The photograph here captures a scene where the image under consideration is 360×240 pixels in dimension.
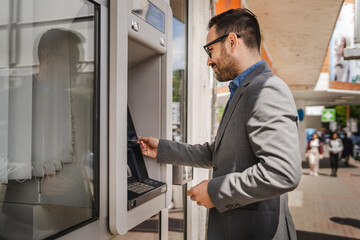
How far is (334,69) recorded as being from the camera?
1499 centimetres

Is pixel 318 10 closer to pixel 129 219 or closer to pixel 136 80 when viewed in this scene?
pixel 136 80

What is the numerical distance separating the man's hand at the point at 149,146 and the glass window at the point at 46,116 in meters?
0.50

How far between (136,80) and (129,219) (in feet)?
2.59

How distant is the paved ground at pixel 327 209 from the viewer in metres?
5.55

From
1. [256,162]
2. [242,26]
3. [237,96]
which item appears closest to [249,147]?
[256,162]

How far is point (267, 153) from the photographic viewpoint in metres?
1.28

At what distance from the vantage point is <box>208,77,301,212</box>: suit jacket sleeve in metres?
1.26

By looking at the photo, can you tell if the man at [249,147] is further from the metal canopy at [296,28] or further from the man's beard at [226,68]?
the metal canopy at [296,28]

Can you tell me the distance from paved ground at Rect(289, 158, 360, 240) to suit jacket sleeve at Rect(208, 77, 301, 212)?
446cm

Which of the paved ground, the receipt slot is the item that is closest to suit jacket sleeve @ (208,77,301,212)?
the receipt slot

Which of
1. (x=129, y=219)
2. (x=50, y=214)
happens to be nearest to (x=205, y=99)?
(x=129, y=219)

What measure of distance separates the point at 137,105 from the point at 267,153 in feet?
2.97

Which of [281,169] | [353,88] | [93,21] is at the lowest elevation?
[281,169]

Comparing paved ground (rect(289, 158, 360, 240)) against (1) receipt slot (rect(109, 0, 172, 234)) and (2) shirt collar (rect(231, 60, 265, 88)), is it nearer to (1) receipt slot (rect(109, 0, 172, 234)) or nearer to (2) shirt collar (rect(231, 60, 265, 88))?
(1) receipt slot (rect(109, 0, 172, 234))
